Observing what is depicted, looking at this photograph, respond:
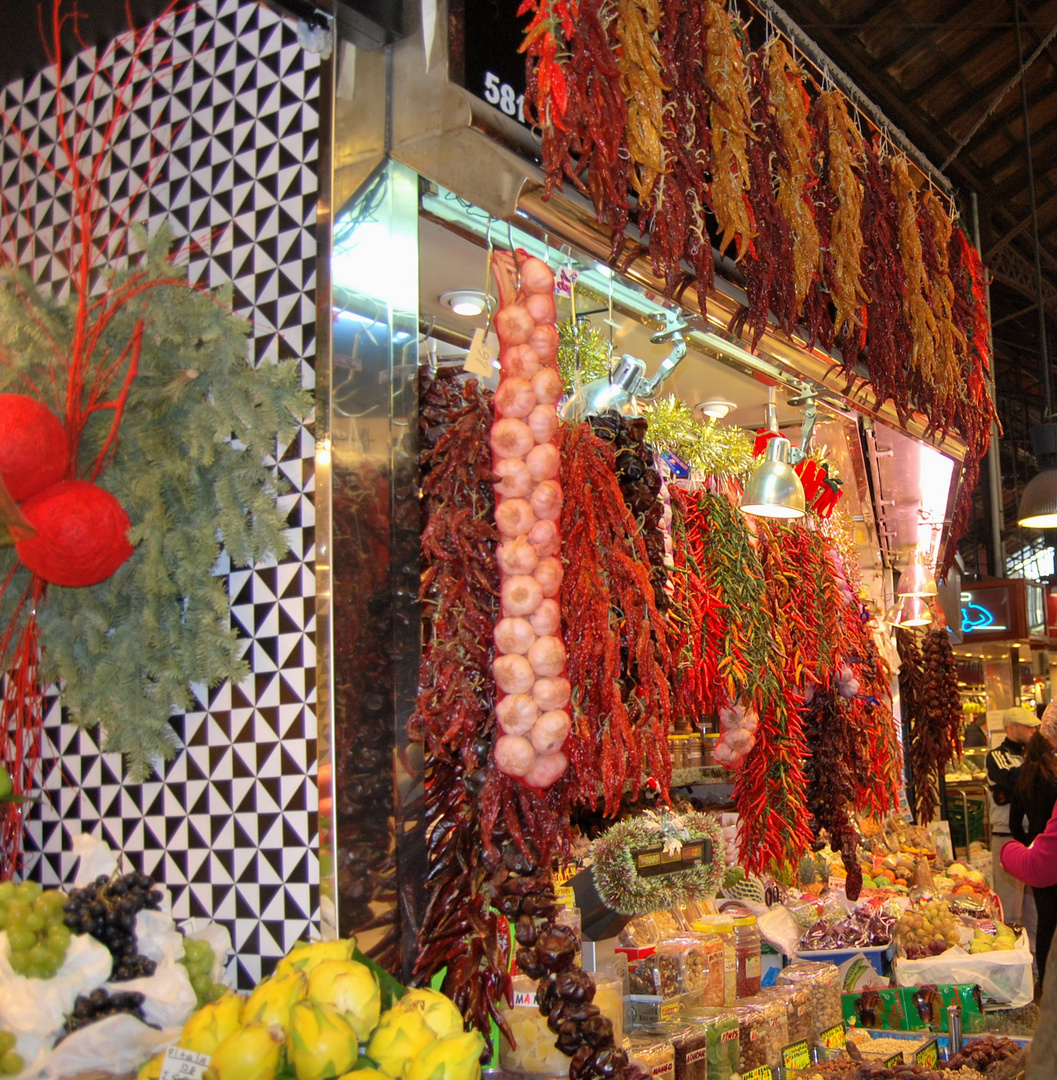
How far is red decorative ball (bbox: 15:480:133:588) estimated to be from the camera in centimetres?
204

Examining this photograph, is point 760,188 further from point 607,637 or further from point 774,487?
point 607,637

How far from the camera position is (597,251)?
104 inches

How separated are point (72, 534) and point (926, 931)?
4.47 meters

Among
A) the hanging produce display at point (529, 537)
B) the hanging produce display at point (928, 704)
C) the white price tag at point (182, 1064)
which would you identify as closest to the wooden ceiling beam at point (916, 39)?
the hanging produce display at point (928, 704)

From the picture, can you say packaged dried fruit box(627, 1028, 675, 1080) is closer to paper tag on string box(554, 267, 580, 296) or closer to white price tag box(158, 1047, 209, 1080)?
white price tag box(158, 1047, 209, 1080)

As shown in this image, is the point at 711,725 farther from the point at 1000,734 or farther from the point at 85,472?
the point at 1000,734

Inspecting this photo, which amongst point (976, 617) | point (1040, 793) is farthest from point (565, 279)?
point (976, 617)

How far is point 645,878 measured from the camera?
3.16m

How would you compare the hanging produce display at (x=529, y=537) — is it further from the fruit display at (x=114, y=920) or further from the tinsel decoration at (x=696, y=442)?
the tinsel decoration at (x=696, y=442)

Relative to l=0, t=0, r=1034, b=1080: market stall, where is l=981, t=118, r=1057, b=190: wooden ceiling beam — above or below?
above

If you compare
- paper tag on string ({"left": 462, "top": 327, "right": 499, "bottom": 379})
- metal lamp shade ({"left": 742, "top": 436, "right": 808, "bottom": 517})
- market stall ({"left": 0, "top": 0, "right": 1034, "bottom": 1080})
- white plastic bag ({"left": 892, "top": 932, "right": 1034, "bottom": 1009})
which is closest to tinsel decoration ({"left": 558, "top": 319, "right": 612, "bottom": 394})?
market stall ({"left": 0, "top": 0, "right": 1034, "bottom": 1080})

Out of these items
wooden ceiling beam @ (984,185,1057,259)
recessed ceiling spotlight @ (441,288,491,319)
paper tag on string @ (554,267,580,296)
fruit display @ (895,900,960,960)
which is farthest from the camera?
wooden ceiling beam @ (984,185,1057,259)

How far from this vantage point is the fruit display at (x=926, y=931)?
16.3 ft

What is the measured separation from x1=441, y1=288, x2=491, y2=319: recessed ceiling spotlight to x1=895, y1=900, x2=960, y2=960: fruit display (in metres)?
3.56
